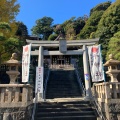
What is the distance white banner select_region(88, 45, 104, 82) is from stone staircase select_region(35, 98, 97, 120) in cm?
149

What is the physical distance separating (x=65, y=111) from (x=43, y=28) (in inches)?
1595

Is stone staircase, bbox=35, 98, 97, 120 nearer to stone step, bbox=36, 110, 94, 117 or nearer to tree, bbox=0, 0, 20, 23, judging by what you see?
stone step, bbox=36, 110, 94, 117

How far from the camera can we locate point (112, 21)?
27625mm

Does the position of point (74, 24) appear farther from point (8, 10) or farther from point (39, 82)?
point (39, 82)

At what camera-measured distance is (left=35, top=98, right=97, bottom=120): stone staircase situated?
795 cm

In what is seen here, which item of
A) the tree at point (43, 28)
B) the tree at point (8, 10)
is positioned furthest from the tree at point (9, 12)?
the tree at point (43, 28)

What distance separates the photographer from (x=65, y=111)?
848cm

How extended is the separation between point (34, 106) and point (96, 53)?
474 centimetres

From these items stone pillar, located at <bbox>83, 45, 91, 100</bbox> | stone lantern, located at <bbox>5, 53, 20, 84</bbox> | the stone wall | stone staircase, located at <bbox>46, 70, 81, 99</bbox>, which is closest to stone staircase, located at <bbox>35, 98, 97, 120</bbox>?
the stone wall

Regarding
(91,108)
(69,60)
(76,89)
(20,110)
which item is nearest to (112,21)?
(69,60)

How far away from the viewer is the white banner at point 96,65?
9523mm

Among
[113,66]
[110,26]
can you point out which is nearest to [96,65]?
[113,66]

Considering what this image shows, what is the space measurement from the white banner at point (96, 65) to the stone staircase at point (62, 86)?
337 cm

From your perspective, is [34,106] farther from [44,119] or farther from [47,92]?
[47,92]
